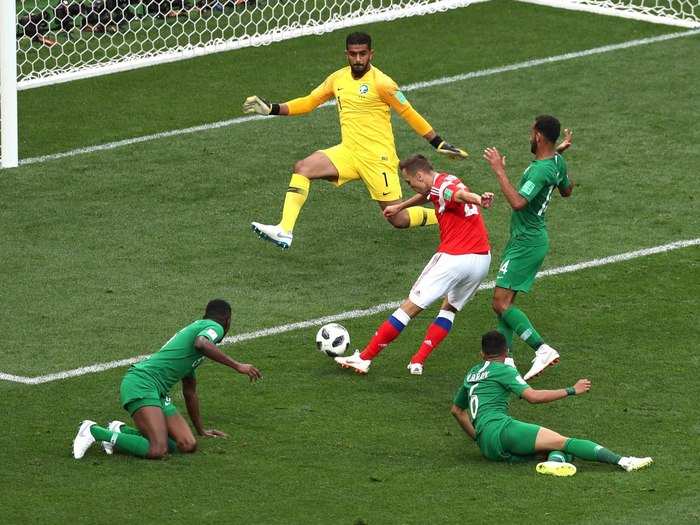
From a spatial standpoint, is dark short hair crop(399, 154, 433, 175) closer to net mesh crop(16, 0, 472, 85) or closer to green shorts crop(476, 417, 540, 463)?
green shorts crop(476, 417, 540, 463)

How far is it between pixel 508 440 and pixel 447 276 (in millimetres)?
2199

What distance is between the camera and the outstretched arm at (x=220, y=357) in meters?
12.2

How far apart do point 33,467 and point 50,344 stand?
291cm

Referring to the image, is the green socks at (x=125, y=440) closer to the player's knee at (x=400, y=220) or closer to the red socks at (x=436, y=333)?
the red socks at (x=436, y=333)

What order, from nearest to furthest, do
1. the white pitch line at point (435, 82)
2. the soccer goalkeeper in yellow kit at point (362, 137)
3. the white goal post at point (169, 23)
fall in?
1. the soccer goalkeeper in yellow kit at point (362, 137)
2. the white pitch line at point (435, 82)
3. the white goal post at point (169, 23)

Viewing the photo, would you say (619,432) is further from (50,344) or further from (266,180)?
(266,180)

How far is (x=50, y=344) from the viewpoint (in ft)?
49.6

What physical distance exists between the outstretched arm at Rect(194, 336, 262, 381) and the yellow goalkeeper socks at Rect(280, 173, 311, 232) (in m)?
4.22

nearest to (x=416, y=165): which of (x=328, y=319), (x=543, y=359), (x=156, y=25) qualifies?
(x=543, y=359)

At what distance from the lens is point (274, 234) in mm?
16516

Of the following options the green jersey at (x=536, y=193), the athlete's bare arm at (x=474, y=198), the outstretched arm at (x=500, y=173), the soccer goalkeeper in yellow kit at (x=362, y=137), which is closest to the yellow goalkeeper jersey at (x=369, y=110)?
the soccer goalkeeper in yellow kit at (x=362, y=137)

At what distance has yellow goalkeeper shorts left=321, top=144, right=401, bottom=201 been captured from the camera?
16.9 meters

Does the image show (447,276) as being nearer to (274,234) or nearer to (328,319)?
(328,319)

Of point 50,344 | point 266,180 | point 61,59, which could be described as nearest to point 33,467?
point 50,344
